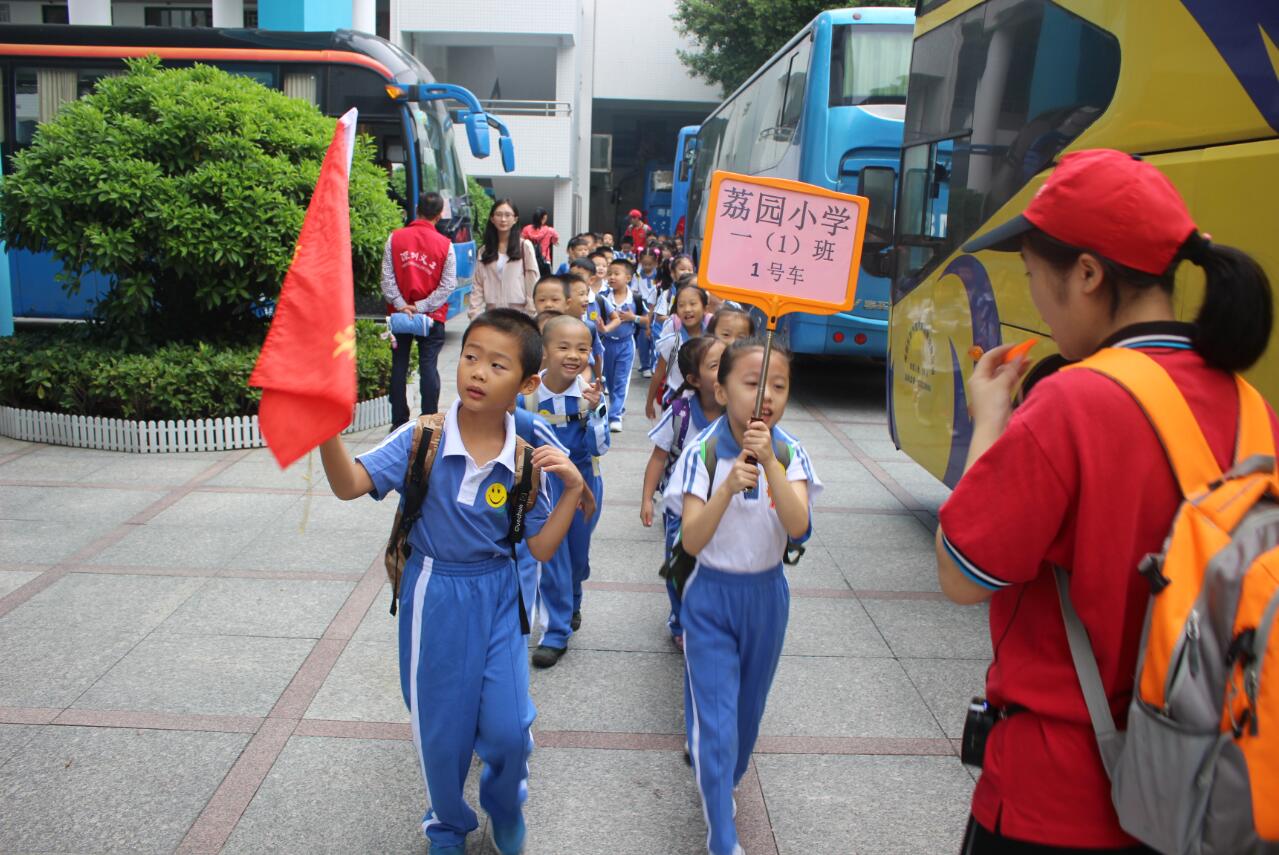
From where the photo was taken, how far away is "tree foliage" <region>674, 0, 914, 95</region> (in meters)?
25.9

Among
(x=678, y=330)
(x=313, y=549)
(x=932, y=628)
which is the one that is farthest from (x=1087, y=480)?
(x=678, y=330)

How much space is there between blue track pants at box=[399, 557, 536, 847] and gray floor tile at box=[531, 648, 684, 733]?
104 centimetres

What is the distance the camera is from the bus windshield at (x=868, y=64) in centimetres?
1005

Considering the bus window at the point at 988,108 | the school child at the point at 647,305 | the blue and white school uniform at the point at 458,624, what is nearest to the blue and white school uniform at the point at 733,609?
the blue and white school uniform at the point at 458,624

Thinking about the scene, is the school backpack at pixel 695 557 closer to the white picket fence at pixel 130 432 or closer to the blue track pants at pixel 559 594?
the blue track pants at pixel 559 594

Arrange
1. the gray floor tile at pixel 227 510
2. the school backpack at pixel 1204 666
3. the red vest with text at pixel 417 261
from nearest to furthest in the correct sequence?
the school backpack at pixel 1204 666, the gray floor tile at pixel 227 510, the red vest with text at pixel 417 261

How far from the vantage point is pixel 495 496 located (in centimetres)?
277

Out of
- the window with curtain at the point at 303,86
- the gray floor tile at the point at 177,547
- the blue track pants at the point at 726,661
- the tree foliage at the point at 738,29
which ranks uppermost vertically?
the tree foliage at the point at 738,29

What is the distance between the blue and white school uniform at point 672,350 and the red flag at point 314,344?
2.69 m

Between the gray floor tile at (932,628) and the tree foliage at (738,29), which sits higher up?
the tree foliage at (738,29)

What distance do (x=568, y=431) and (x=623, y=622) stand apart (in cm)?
96

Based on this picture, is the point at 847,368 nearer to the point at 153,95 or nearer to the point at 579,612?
the point at 153,95

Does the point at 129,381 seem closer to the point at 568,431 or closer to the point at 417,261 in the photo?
the point at 417,261

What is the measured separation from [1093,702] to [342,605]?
3879 millimetres
